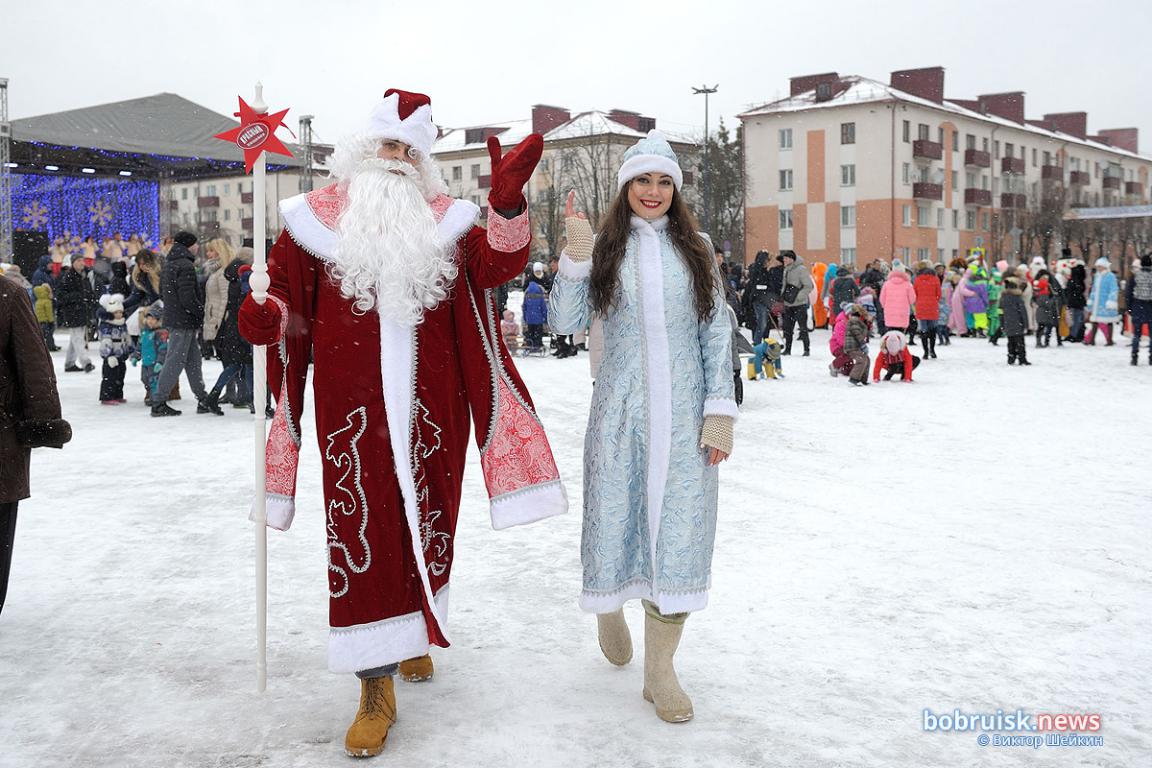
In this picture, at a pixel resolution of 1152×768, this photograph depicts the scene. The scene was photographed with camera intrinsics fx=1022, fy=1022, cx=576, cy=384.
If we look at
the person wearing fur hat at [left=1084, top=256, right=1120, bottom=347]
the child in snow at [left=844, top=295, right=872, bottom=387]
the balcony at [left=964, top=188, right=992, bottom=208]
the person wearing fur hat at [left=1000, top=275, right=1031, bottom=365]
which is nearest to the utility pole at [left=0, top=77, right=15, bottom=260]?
the child in snow at [left=844, top=295, right=872, bottom=387]

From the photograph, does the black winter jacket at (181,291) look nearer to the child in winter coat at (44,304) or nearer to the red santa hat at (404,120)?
the red santa hat at (404,120)

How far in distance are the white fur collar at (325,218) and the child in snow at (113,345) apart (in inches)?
326

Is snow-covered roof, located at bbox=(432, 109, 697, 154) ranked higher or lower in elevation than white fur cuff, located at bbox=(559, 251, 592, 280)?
higher

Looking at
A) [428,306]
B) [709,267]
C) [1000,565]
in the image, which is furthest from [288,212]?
[1000,565]

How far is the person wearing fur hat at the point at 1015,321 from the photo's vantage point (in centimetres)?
1559

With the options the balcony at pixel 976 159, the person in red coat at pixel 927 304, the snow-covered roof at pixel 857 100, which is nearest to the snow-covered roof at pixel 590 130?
the snow-covered roof at pixel 857 100

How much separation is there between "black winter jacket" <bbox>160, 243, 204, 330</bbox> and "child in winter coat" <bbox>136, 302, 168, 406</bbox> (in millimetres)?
396

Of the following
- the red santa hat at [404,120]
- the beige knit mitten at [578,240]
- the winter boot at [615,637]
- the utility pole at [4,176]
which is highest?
the utility pole at [4,176]

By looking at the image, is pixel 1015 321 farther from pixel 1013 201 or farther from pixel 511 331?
pixel 1013 201

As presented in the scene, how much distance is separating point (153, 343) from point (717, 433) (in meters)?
8.96

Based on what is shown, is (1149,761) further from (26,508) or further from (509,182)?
(26,508)

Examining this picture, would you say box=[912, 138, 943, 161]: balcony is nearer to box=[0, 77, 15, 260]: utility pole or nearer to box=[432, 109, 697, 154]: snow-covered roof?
box=[432, 109, 697, 154]: snow-covered roof

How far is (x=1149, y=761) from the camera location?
2938 mm

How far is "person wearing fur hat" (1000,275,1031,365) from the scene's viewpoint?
15.6 meters
